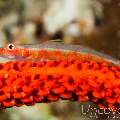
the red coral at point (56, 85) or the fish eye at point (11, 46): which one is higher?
the fish eye at point (11, 46)

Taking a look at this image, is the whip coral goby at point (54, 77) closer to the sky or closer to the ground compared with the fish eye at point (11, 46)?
closer to the ground

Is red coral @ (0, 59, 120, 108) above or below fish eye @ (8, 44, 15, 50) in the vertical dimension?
below

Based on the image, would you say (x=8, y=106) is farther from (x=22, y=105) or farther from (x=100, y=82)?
(x=100, y=82)

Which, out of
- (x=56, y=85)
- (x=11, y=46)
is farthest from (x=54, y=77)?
(x=11, y=46)

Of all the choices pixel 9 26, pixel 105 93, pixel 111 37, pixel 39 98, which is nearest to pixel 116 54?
pixel 111 37

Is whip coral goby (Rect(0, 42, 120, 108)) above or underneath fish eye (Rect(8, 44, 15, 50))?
underneath

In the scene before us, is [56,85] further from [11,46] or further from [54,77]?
[11,46]
